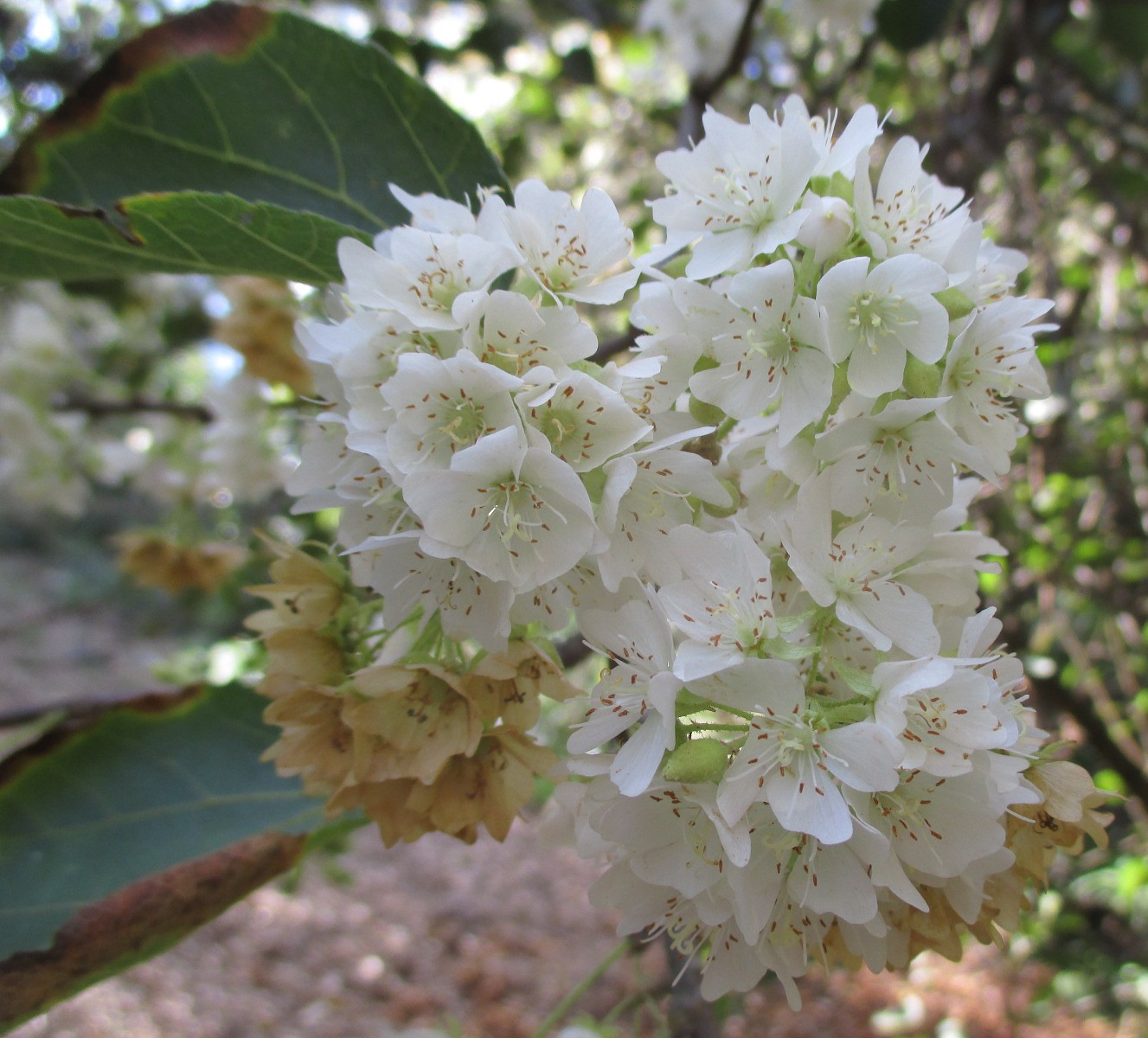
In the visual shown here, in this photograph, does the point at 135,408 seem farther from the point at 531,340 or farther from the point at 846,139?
the point at 846,139

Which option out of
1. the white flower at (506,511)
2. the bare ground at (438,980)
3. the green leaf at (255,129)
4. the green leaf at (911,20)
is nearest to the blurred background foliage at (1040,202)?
the green leaf at (911,20)

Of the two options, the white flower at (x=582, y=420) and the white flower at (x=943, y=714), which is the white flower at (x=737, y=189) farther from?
the white flower at (x=943, y=714)

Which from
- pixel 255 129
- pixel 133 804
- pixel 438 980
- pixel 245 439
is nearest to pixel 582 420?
pixel 255 129

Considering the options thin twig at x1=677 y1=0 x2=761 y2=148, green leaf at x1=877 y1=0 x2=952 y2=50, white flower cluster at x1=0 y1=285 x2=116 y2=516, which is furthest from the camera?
white flower cluster at x1=0 y1=285 x2=116 y2=516

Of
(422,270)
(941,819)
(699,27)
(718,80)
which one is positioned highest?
(699,27)

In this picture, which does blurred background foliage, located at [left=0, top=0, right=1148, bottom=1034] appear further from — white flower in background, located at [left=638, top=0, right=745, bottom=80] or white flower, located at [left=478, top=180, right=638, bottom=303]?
white flower, located at [left=478, top=180, right=638, bottom=303]

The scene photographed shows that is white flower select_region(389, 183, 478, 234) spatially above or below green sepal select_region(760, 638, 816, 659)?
above

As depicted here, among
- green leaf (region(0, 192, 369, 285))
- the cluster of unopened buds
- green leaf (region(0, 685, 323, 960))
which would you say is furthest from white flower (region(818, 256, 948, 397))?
green leaf (region(0, 685, 323, 960))
